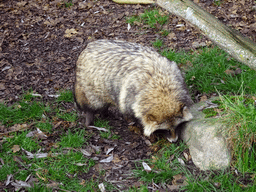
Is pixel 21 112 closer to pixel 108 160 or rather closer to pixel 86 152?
pixel 86 152

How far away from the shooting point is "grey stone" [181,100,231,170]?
340 cm

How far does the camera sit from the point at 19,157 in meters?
3.86

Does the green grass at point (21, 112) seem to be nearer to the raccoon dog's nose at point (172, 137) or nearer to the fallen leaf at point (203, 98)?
the raccoon dog's nose at point (172, 137)

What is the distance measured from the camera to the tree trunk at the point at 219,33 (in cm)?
348

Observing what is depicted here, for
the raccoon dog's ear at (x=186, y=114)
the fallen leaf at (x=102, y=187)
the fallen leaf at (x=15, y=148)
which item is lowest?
the fallen leaf at (x=15, y=148)

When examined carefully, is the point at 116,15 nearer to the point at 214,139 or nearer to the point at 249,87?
the point at 249,87

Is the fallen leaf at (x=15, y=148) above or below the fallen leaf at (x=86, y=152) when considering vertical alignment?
below

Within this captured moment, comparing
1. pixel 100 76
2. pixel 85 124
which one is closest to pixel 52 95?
pixel 85 124

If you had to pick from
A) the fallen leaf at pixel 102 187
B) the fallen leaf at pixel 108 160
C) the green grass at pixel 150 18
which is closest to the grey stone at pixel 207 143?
the fallen leaf at pixel 108 160

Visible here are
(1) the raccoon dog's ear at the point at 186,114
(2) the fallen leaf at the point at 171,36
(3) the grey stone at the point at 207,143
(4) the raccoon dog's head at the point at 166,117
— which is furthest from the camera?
(2) the fallen leaf at the point at 171,36

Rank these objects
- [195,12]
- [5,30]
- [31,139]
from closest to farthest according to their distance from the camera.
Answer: [195,12], [31,139], [5,30]

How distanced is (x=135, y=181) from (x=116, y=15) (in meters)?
5.00

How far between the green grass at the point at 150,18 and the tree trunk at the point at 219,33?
2.87 meters

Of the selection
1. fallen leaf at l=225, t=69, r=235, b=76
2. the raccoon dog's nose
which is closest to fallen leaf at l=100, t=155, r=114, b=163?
the raccoon dog's nose
